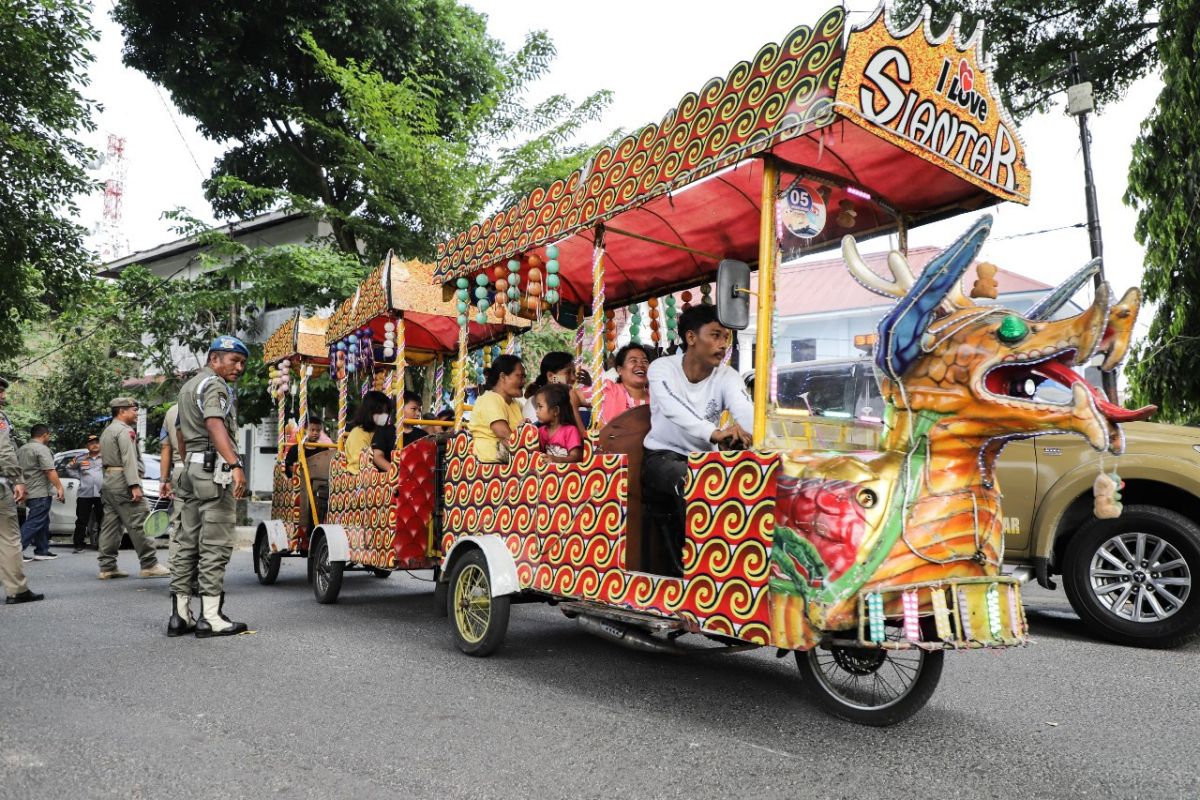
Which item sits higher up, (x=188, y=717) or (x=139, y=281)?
(x=139, y=281)

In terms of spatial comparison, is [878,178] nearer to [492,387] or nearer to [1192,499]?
[492,387]

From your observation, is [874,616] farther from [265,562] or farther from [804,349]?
[265,562]

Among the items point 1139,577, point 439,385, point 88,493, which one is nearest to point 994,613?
point 1139,577

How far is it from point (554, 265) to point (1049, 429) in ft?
10.3

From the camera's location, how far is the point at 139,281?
50.3ft

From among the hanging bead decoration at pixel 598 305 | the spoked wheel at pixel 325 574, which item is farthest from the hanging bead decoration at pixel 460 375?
the spoked wheel at pixel 325 574

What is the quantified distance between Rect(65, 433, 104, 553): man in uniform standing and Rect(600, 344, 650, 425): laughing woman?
931 centimetres

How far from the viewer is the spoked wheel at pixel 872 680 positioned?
12.6 feet

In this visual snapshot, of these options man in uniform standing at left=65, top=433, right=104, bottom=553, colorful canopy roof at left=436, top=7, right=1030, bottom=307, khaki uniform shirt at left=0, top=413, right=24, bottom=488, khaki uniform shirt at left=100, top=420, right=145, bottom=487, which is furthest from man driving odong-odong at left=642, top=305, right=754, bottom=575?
man in uniform standing at left=65, top=433, right=104, bottom=553

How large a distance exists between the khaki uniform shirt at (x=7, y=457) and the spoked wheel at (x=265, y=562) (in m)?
2.30

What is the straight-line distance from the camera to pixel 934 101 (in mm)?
3916

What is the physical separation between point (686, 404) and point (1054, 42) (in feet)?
38.6

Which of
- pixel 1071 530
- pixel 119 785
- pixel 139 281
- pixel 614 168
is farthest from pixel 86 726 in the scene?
pixel 139 281

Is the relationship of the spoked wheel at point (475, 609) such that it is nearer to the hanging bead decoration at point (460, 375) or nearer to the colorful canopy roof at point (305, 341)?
the hanging bead decoration at point (460, 375)
